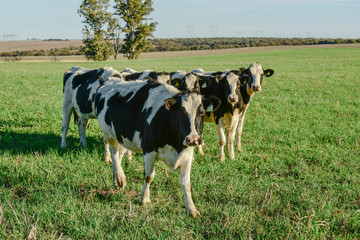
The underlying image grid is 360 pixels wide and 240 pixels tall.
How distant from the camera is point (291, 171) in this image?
6.11 meters

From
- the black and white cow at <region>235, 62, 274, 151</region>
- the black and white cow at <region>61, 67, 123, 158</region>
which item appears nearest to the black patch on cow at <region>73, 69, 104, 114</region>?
the black and white cow at <region>61, 67, 123, 158</region>

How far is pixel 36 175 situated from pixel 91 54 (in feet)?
196

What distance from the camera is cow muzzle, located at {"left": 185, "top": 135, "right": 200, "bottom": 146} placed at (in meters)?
3.92

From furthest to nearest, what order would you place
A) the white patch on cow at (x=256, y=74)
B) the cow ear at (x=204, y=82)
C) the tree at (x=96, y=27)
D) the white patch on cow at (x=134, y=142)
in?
the tree at (x=96, y=27) < the white patch on cow at (x=256, y=74) < the cow ear at (x=204, y=82) < the white patch on cow at (x=134, y=142)

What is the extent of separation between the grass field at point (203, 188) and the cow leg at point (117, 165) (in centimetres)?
14

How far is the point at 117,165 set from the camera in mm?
5379

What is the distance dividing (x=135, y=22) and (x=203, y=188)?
60776 millimetres

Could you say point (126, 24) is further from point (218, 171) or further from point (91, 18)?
point (218, 171)

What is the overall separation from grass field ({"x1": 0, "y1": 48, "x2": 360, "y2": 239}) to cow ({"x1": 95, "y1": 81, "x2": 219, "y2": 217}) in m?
0.45

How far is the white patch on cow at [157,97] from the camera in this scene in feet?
15.0

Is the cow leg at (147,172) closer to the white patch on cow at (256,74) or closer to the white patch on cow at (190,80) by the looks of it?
the white patch on cow at (190,80)

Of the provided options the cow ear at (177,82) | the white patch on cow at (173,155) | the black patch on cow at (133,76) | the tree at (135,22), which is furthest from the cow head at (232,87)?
the tree at (135,22)

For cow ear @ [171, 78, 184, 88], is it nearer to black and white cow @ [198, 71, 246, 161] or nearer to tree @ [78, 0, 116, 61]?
black and white cow @ [198, 71, 246, 161]

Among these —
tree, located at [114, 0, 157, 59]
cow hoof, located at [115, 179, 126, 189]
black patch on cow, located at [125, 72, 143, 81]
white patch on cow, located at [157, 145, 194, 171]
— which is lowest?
cow hoof, located at [115, 179, 126, 189]
